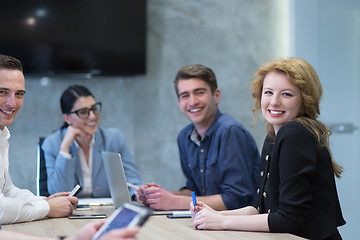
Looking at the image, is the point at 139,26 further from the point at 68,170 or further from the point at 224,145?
the point at 224,145

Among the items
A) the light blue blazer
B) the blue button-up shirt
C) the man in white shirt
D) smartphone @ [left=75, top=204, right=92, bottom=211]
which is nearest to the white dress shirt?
the man in white shirt

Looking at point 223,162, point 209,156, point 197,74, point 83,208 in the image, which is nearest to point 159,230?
Answer: point 83,208

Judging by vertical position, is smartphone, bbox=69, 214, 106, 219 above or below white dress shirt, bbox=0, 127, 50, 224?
below

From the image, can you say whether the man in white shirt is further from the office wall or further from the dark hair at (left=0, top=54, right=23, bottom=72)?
the office wall

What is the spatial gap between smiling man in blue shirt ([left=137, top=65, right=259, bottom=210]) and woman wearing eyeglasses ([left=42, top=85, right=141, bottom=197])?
51 cm

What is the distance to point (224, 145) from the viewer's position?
276cm

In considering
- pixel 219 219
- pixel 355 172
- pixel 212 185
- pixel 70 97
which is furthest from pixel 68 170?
pixel 355 172

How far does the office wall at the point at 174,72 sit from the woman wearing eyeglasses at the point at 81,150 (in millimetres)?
975

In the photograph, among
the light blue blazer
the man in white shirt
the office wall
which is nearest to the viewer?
the man in white shirt

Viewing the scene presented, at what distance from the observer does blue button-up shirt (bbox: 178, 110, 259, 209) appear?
2.64m

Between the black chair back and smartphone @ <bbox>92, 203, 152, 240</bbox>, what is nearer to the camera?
smartphone @ <bbox>92, 203, 152, 240</bbox>

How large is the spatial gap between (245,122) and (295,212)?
2931 millimetres

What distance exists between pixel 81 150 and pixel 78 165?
0.13m

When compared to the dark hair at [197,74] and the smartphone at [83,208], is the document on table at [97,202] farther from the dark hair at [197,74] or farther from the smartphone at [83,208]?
the dark hair at [197,74]
